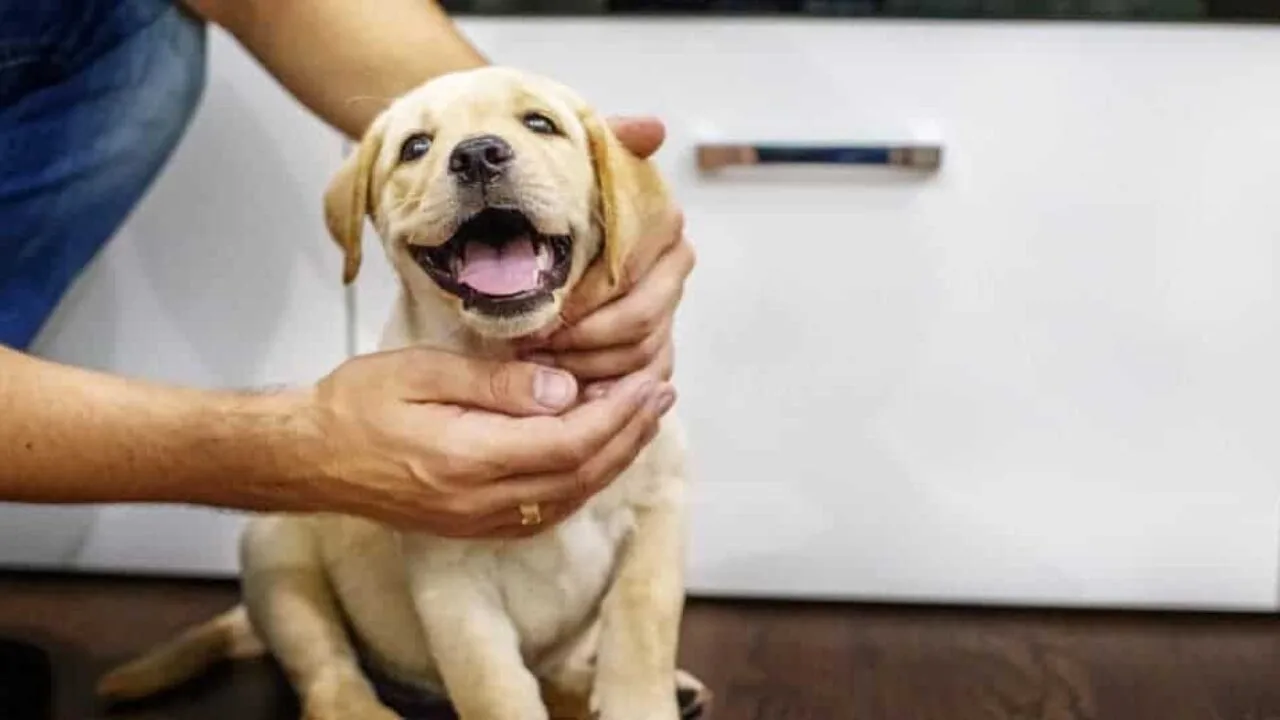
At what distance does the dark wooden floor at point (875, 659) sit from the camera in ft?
4.24

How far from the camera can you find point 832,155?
1.32 metres

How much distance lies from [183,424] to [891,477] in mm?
647

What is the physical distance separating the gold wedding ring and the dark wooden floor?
0.36 metres

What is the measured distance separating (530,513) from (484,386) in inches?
3.1

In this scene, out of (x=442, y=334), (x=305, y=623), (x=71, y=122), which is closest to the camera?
(x=442, y=334)

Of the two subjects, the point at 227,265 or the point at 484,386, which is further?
the point at 227,265

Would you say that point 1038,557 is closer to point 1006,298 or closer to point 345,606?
point 1006,298

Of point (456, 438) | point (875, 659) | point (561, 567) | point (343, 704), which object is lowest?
point (875, 659)

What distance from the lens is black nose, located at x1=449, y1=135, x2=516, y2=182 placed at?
0.90 meters

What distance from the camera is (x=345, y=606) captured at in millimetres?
1124

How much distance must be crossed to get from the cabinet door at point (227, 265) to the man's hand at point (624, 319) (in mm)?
447

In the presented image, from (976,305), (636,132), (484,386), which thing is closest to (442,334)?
(484,386)

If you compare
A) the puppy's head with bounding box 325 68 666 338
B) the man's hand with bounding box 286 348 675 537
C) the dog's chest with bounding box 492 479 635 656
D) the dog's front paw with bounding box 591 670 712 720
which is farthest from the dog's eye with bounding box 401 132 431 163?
the dog's front paw with bounding box 591 670 712 720

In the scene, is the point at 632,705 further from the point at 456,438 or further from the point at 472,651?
the point at 456,438
